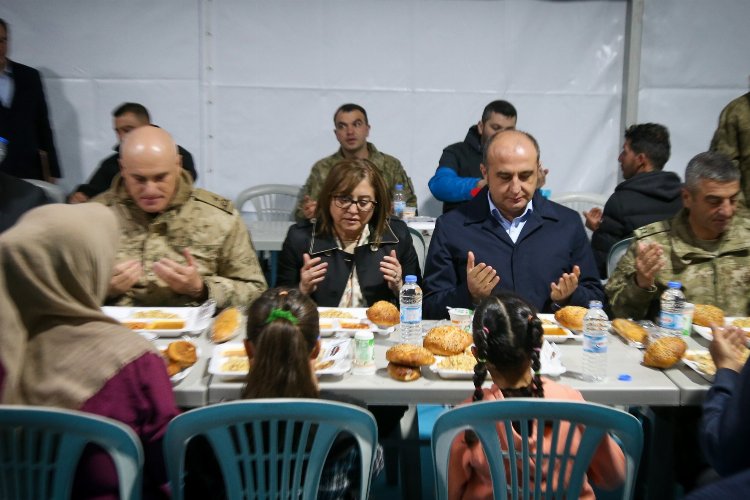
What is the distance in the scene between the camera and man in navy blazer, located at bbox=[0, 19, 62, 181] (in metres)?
5.36

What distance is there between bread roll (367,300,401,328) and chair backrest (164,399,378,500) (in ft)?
3.42

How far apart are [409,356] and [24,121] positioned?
4.67 m

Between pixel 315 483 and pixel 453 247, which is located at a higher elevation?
pixel 453 247

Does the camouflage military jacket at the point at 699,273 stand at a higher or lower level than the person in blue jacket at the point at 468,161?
lower

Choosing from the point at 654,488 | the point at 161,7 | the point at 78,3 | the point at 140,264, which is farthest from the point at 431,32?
the point at 654,488

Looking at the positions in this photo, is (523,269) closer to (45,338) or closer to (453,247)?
(453,247)

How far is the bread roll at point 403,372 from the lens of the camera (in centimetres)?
228

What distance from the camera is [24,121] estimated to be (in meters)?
5.45

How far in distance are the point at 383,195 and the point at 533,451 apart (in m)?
1.83

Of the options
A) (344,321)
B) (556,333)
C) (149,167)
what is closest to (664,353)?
(556,333)

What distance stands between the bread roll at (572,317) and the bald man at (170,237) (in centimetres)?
148

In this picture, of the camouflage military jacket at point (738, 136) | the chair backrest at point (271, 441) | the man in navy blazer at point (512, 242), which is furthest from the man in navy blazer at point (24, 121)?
the camouflage military jacket at point (738, 136)

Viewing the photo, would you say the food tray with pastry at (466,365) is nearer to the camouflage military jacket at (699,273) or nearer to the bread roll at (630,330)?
the bread roll at (630,330)

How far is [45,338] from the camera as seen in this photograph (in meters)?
1.71
